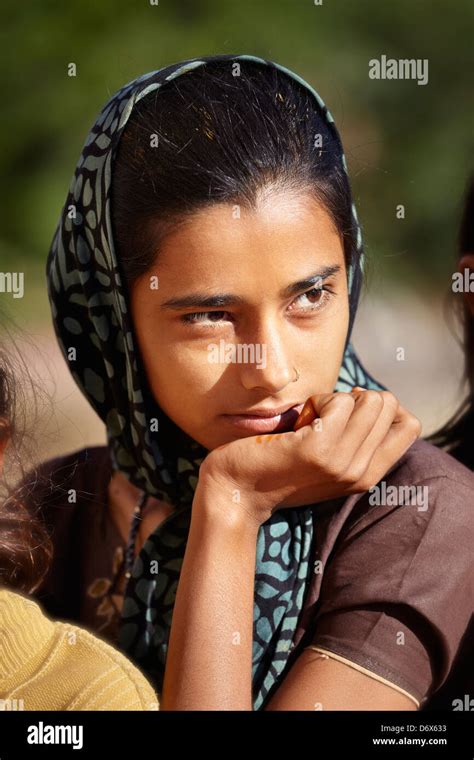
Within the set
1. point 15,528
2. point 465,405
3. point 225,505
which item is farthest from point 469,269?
point 15,528

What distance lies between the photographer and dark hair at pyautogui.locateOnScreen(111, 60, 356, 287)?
2.14m

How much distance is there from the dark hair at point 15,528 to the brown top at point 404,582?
652mm

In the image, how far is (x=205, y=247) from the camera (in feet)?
6.88

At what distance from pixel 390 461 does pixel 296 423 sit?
0.22 m

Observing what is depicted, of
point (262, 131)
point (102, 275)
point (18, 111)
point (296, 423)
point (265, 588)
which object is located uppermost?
point (18, 111)

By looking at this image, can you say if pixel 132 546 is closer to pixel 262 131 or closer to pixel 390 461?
pixel 390 461

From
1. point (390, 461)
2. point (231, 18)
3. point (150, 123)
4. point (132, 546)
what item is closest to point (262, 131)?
point (150, 123)

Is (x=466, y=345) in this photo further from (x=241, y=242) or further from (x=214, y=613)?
(x=214, y=613)

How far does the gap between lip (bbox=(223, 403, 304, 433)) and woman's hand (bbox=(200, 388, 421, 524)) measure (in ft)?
0.08

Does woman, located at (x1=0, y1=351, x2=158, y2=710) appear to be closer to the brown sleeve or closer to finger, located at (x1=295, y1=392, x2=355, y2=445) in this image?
the brown sleeve

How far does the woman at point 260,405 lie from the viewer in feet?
6.91

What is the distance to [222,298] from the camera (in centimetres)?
210

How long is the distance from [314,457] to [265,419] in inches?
5.4

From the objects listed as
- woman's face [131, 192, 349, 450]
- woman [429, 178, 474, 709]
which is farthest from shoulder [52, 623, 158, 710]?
woman [429, 178, 474, 709]
